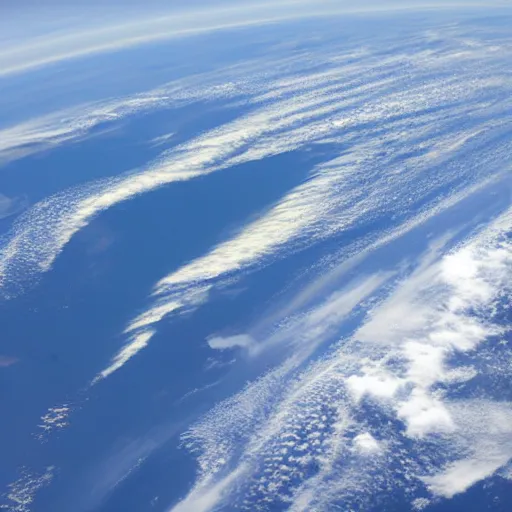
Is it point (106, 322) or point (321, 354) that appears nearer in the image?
point (321, 354)

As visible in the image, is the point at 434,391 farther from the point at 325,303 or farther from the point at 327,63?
the point at 327,63

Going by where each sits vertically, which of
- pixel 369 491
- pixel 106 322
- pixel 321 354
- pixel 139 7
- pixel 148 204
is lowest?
pixel 369 491

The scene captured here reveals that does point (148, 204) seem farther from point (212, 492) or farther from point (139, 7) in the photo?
point (139, 7)

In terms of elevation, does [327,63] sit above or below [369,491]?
above

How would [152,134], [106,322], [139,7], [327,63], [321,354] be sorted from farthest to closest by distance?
1. [139,7]
2. [327,63]
3. [152,134]
4. [106,322]
5. [321,354]

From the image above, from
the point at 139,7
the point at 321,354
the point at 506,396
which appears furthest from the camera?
the point at 139,7

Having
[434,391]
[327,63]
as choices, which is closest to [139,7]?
[327,63]
